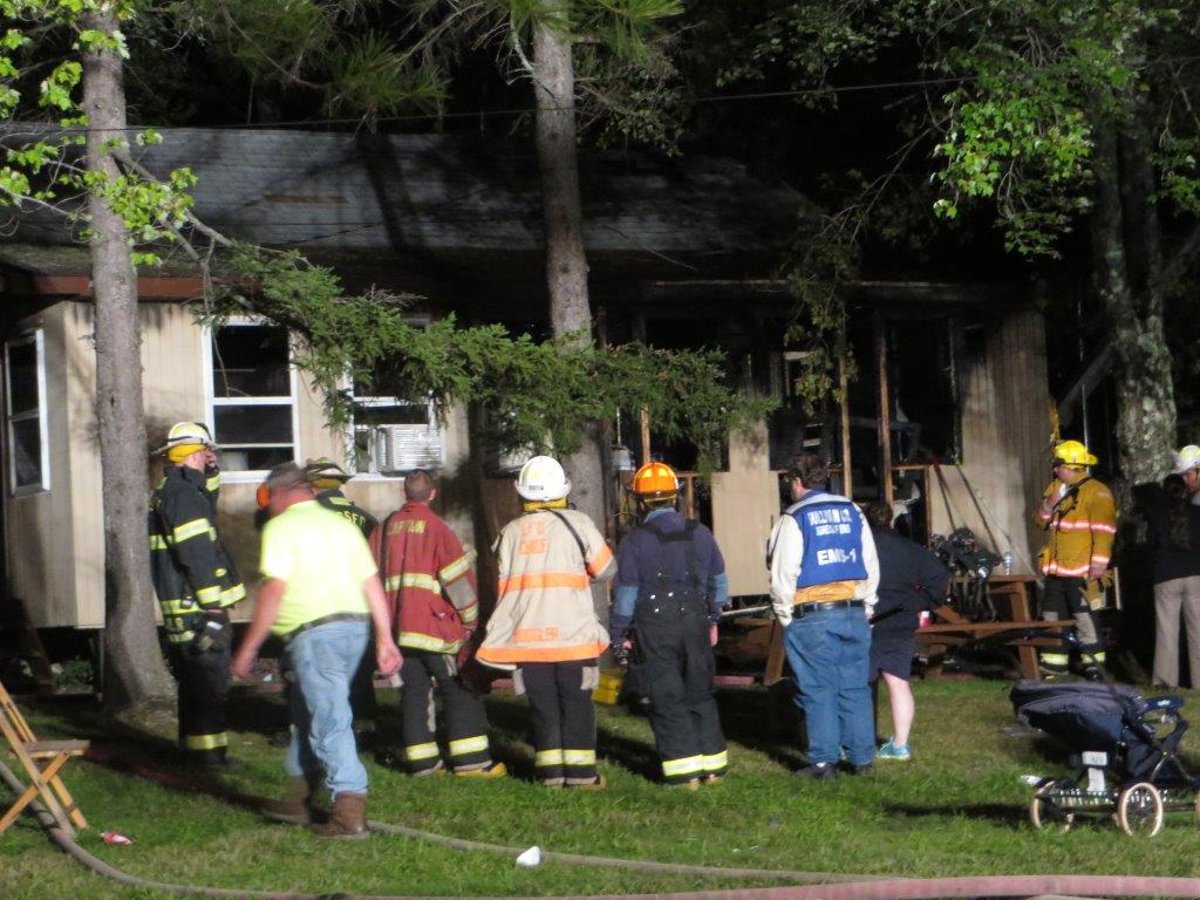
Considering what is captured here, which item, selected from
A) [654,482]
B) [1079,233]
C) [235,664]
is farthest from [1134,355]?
[235,664]

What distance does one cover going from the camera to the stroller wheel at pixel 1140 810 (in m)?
8.46

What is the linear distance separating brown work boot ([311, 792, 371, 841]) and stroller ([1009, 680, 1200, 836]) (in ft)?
10.4

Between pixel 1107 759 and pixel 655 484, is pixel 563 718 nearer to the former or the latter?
pixel 655 484

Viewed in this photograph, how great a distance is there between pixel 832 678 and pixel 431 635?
2.33 m

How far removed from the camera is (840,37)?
1708 cm

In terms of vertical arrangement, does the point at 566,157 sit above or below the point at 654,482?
above

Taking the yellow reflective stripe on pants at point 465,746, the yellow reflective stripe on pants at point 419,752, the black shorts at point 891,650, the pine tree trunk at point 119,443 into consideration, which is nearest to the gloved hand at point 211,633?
the yellow reflective stripe on pants at point 419,752

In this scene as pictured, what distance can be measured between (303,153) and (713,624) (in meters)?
11.0

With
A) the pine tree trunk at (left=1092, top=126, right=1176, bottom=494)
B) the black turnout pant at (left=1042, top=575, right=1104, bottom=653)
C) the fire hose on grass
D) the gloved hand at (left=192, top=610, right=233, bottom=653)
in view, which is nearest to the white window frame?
the gloved hand at (left=192, top=610, right=233, bottom=653)

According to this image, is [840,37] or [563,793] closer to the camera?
[563,793]

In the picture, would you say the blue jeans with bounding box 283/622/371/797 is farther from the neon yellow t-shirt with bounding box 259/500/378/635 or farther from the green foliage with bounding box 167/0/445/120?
the green foliage with bounding box 167/0/445/120

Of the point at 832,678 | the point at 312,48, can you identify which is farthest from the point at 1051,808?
the point at 312,48

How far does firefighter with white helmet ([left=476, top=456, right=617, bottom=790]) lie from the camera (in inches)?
405

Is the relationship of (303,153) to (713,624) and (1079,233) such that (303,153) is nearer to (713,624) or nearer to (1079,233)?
(1079,233)
